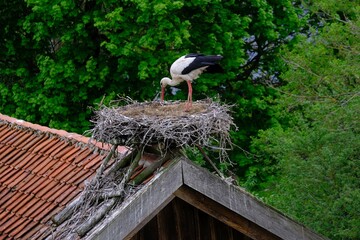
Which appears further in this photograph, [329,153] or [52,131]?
[329,153]

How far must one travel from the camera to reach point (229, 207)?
231 inches

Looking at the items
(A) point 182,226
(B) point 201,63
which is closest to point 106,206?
(A) point 182,226

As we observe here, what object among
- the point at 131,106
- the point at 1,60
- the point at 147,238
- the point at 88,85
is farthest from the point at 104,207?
the point at 1,60

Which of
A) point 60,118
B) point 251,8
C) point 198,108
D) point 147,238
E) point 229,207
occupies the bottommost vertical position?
point 60,118

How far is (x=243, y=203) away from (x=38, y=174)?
2023mm

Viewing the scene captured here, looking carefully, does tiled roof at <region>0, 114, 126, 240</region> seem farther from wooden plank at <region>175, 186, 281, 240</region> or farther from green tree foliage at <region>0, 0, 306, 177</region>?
green tree foliage at <region>0, 0, 306, 177</region>

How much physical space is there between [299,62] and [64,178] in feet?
34.0

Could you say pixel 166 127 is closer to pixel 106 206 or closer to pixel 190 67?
pixel 106 206

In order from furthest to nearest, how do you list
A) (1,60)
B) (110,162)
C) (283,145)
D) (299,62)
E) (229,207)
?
(1,60) → (299,62) → (283,145) → (110,162) → (229,207)

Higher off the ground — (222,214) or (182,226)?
(222,214)

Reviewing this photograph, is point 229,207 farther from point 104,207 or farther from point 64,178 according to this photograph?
point 64,178

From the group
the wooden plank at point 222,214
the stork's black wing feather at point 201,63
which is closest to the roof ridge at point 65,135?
the stork's black wing feather at point 201,63

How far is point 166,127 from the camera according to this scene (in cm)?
532

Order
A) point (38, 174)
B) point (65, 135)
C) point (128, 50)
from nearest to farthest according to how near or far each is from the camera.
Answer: point (38, 174), point (65, 135), point (128, 50)
